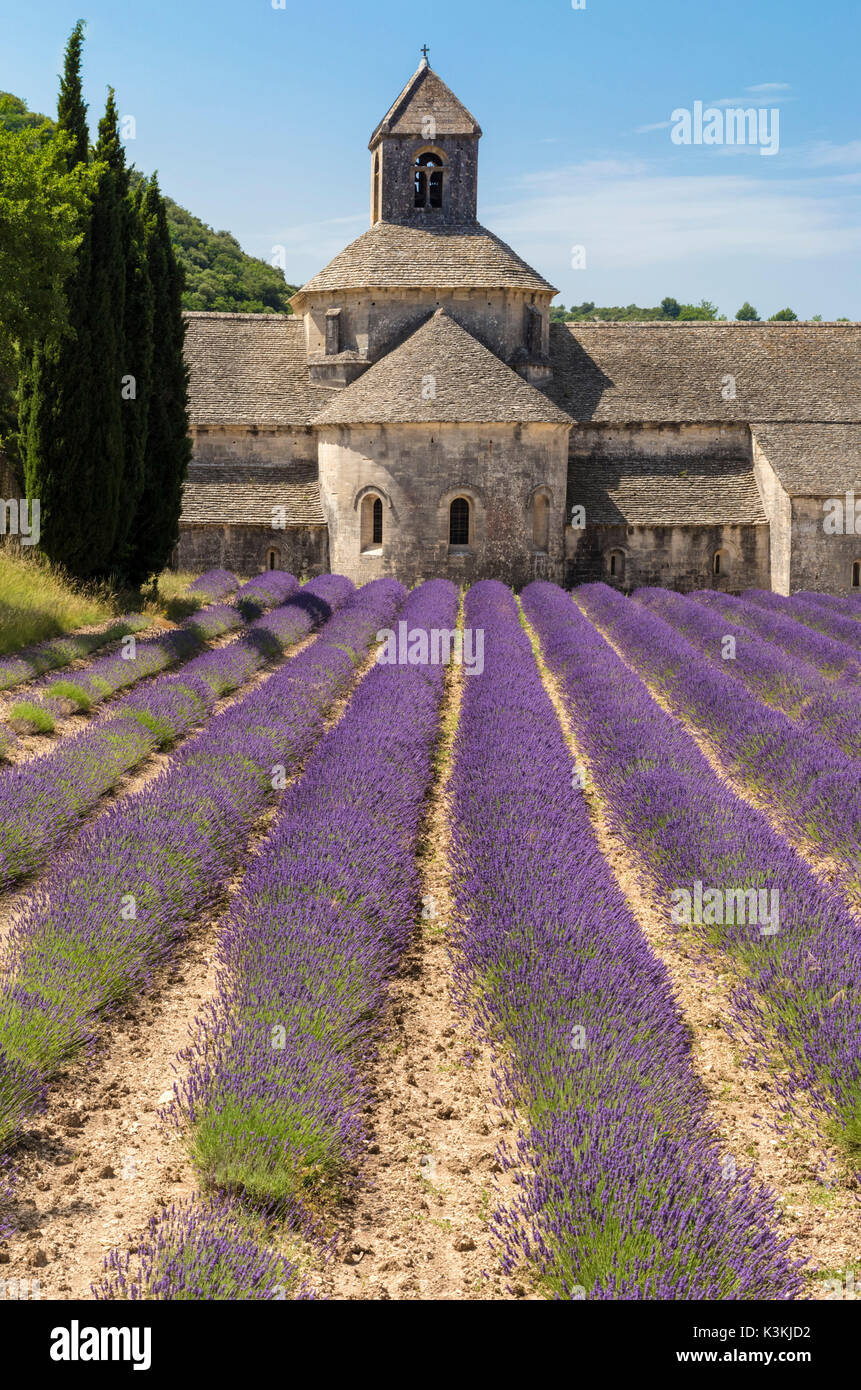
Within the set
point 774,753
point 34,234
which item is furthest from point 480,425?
point 774,753

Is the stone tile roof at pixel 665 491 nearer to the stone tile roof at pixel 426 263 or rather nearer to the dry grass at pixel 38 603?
the stone tile roof at pixel 426 263

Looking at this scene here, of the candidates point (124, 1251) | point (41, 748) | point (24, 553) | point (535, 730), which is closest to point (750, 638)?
point (535, 730)

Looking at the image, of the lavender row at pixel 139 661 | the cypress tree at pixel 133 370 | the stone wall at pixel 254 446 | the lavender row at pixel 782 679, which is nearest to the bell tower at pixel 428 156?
the stone wall at pixel 254 446

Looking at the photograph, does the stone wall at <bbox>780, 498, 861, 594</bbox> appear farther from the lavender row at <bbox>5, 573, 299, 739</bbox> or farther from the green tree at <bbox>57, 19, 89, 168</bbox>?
the green tree at <bbox>57, 19, 89, 168</bbox>

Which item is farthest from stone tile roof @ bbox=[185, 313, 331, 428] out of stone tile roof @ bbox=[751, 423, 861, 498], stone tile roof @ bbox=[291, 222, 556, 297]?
stone tile roof @ bbox=[751, 423, 861, 498]

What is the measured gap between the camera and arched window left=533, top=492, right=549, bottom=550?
25609 mm

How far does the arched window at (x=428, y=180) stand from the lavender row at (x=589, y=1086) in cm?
2642

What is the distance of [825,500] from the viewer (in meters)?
25.2

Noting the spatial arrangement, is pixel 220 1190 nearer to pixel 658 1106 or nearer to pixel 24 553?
pixel 658 1106

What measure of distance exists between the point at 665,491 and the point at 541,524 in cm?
380

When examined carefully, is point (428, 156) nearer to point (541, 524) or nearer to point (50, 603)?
point (541, 524)

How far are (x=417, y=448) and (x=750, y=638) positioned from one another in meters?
11.5

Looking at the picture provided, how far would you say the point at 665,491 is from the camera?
2744 centimetres

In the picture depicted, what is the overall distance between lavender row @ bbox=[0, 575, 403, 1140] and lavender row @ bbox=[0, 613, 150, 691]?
296 cm
